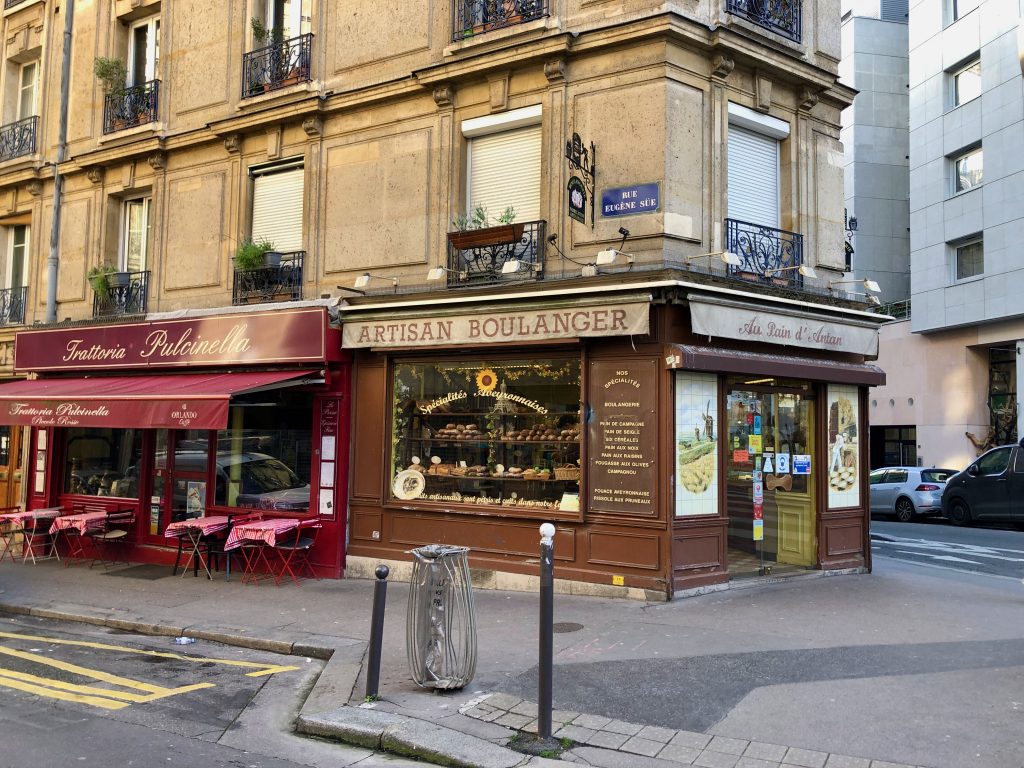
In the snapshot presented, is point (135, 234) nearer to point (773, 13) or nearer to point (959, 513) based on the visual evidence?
point (773, 13)

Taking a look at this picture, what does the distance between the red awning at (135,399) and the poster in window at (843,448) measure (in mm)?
7023

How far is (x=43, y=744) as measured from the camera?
5.47m

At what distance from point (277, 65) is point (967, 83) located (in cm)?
2372

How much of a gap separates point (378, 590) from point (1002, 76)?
26.7 meters

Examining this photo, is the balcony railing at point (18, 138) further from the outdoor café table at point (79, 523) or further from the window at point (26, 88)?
the outdoor café table at point (79, 523)

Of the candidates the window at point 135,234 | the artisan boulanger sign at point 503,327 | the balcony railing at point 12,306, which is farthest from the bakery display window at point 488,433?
the balcony railing at point 12,306

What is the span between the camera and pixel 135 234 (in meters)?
15.2

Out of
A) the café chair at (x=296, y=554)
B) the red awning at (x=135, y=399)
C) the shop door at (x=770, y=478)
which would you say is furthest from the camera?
the café chair at (x=296, y=554)

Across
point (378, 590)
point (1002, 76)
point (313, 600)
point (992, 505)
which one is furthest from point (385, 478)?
point (1002, 76)

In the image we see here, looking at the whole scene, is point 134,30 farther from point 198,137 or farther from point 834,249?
point 834,249

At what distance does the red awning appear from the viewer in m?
11.1

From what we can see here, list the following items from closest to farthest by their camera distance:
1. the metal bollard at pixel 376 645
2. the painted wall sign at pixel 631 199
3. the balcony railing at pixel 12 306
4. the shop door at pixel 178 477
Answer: the metal bollard at pixel 376 645, the painted wall sign at pixel 631 199, the shop door at pixel 178 477, the balcony railing at pixel 12 306

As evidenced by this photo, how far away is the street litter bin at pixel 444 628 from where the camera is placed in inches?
248

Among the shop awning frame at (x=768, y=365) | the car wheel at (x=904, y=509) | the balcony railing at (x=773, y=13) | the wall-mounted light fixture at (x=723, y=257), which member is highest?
the balcony railing at (x=773, y=13)
